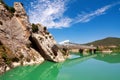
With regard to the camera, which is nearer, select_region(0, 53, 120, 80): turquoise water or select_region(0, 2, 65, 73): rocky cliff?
select_region(0, 53, 120, 80): turquoise water

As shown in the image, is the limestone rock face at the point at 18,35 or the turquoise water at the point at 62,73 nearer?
the turquoise water at the point at 62,73

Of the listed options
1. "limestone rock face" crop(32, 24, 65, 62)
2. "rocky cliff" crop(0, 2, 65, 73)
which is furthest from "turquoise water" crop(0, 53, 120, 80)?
"limestone rock face" crop(32, 24, 65, 62)

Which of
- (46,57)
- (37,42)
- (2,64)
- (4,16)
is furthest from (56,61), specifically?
(2,64)

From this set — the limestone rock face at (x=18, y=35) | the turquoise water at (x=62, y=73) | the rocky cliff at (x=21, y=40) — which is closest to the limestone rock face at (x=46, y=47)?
the rocky cliff at (x=21, y=40)

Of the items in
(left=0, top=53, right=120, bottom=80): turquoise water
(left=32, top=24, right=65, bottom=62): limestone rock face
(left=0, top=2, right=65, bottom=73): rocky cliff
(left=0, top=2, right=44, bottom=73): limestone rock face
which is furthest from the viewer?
(left=32, top=24, right=65, bottom=62): limestone rock face

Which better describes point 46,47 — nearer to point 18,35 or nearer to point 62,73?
point 18,35

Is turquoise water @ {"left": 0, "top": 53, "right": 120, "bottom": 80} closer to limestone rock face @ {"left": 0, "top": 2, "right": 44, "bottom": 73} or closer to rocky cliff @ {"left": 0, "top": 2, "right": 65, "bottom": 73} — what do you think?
rocky cliff @ {"left": 0, "top": 2, "right": 65, "bottom": 73}

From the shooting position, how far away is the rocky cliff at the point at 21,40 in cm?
4780

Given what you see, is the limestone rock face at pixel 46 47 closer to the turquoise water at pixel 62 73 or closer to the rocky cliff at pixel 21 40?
the rocky cliff at pixel 21 40

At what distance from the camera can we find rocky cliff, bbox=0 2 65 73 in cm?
4780

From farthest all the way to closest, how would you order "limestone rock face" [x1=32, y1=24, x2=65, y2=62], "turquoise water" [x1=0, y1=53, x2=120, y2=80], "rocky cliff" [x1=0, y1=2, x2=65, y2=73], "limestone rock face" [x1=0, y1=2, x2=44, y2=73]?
"limestone rock face" [x1=32, y1=24, x2=65, y2=62]
"limestone rock face" [x1=0, y1=2, x2=44, y2=73]
"rocky cliff" [x1=0, y1=2, x2=65, y2=73]
"turquoise water" [x1=0, y1=53, x2=120, y2=80]

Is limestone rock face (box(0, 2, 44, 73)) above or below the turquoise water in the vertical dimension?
above

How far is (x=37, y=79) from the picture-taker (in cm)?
3231

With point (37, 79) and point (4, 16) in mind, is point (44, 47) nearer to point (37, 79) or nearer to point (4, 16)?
point (4, 16)
